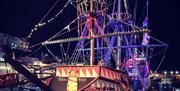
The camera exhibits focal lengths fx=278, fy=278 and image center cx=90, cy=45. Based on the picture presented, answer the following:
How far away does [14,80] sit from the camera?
14.4m

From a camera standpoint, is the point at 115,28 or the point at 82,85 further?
the point at 115,28

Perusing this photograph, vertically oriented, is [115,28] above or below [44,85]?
above

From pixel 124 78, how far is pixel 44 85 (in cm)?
572

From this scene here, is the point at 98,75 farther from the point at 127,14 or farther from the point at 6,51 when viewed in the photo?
the point at 127,14

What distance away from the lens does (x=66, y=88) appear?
15.8 metres

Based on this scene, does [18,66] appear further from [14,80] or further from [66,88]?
[66,88]

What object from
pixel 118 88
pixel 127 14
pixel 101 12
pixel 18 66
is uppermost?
pixel 127 14

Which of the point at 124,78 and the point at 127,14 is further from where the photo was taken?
the point at 127,14

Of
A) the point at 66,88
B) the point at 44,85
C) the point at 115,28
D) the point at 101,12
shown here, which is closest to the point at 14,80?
the point at 44,85

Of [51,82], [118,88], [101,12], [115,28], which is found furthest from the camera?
[115,28]

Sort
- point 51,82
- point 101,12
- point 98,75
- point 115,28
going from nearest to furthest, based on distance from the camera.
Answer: point 98,75
point 51,82
point 101,12
point 115,28

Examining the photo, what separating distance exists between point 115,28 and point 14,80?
24.0m

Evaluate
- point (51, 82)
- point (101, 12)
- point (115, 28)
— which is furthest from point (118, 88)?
point (115, 28)

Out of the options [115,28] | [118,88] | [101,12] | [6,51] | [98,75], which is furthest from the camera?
[115,28]
